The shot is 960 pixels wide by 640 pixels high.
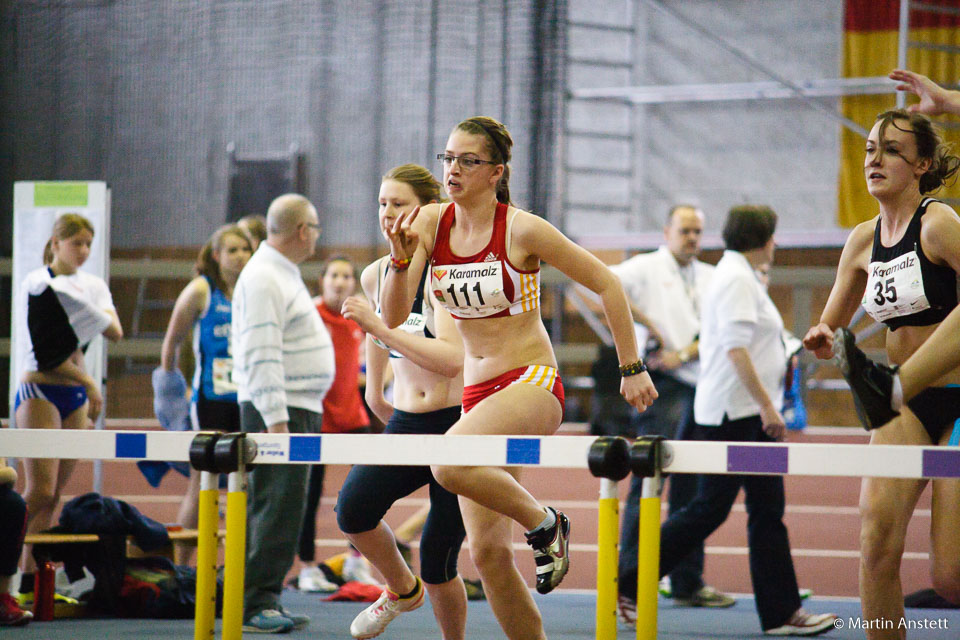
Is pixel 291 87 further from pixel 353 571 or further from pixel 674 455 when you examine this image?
pixel 674 455

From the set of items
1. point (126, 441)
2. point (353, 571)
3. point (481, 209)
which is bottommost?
point (353, 571)

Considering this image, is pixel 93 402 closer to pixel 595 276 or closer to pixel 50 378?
pixel 50 378

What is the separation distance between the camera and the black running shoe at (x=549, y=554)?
300cm

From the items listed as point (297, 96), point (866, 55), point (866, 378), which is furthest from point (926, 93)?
point (866, 55)

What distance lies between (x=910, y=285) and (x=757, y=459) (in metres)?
0.74

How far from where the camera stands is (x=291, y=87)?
10.9 meters

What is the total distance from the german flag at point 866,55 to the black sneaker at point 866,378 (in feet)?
31.7

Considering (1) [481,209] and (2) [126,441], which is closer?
(2) [126,441]

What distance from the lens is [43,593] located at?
464 cm

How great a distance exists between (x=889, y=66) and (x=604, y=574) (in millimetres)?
10826

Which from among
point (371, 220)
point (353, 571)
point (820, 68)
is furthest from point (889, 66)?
point (353, 571)

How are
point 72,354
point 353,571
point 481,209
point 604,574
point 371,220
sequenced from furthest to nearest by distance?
point 371,220, point 353,571, point 72,354, point 481,209, point 604,574

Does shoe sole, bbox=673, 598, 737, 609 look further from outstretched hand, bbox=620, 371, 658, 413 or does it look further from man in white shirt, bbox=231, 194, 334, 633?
outstretched hand, bbox=620, 371, 658, 413

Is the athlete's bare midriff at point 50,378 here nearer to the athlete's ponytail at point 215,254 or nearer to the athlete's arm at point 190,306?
the athlete's arm at point 190,306
